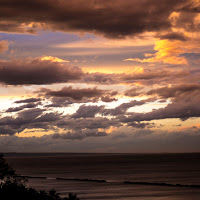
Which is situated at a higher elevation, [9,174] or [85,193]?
[9,174]

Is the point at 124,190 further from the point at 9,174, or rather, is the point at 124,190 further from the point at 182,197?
the point at 9,174

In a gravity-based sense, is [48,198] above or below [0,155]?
below

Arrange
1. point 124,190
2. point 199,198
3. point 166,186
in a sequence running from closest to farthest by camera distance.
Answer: point 199,198
point 124,190
point 166,186

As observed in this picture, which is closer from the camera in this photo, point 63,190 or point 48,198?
point 48,198

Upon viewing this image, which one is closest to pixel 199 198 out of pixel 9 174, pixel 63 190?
pixel 63 190

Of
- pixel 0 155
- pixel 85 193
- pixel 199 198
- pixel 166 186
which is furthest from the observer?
pixel 166 186

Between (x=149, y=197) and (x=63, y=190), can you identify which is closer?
(x=149, y=197)

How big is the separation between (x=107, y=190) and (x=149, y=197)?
2034 cm

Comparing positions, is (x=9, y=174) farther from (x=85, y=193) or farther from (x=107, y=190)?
(x=107, y=190)

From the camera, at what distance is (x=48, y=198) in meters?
59.1

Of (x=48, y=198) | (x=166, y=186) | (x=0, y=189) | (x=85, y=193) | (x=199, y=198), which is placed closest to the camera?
(x=48, y=198)

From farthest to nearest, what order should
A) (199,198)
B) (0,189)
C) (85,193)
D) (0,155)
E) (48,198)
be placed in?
(85,193) < (199,198) < (0,155) < (0,189) < (48,198)

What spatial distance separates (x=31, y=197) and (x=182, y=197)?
179 ft

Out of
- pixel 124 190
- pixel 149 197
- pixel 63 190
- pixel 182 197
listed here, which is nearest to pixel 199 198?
pixel 182 197
